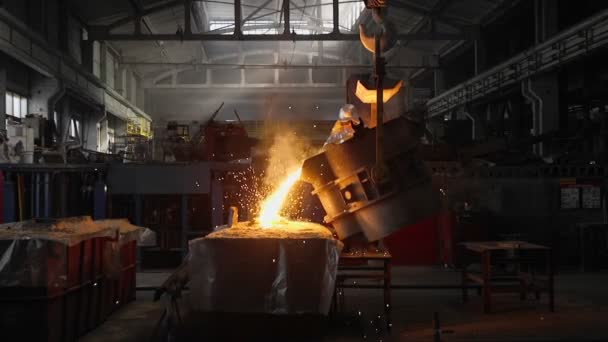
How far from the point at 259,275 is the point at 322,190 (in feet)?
5.19

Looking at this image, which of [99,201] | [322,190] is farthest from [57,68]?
[322,190]

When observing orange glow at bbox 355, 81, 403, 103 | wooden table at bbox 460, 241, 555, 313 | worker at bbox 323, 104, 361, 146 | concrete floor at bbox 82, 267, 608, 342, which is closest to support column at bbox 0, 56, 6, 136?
concrete floor at bbox 82, 267, 608, 342

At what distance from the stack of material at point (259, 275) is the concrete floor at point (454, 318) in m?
1.34

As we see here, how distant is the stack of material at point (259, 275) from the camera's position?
186 inches

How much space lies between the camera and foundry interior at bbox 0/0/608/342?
5277mm

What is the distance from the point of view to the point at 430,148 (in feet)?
41.8

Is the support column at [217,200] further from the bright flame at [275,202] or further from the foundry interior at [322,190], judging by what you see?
the bright flame at [275,202]

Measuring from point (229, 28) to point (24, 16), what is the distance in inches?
431

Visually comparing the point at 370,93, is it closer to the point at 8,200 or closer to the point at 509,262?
the point at 509,262

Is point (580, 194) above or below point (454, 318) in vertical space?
above

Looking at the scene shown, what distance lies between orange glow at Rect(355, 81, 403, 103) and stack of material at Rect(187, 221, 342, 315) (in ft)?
6.22

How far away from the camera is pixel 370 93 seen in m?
5.82

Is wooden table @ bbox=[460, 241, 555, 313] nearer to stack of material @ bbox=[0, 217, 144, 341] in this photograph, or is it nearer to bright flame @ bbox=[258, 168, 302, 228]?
bright flame @ bbox=[258, 168, 302, 228]

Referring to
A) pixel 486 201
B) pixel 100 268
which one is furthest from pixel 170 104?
pixel 100 268
